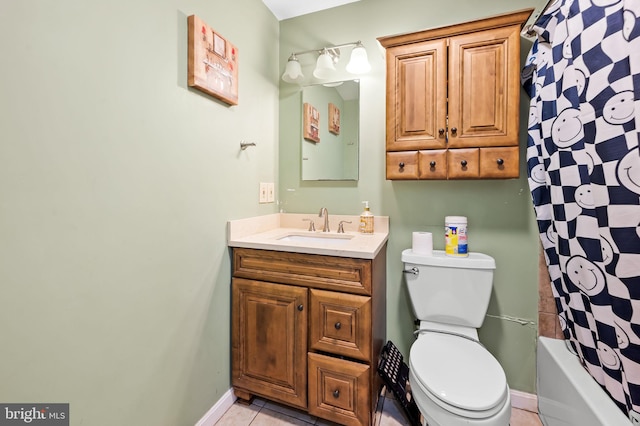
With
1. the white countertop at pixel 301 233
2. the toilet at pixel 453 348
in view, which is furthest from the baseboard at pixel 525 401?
the white countertop at pixel 301 233

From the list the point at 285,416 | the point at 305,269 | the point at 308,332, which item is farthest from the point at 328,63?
the point at 285,416

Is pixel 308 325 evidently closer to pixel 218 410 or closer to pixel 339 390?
pixel 339 390

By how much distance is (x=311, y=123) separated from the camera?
78.3 inches

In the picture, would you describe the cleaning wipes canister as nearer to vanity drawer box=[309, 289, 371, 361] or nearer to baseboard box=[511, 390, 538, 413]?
vanity drawer box=[309, 289, 371, 361]

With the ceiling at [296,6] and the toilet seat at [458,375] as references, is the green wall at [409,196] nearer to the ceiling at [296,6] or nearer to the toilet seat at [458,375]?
the ceiling at [296,6]

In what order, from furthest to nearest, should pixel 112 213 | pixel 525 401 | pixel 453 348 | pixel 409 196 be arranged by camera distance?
pixel 409 196, pixel 525 401, pixel 453 348, pixel 112 213

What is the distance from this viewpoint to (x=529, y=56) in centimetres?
144

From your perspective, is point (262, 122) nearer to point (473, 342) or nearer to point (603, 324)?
point (473, 342)

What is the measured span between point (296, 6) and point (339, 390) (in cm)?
234

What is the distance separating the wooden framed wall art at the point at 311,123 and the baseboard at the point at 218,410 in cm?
166

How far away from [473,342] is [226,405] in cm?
134

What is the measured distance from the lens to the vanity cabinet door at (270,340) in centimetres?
140

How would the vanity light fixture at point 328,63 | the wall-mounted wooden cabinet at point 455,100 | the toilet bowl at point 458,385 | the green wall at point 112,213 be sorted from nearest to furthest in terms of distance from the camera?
the green wall at point 112,213 → the toilet bowl at point 458,385 → the wall-mounted wooden cabinet at point 455,100 → the vanity light fixture at point 328,63

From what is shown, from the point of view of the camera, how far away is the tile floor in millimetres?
1457
